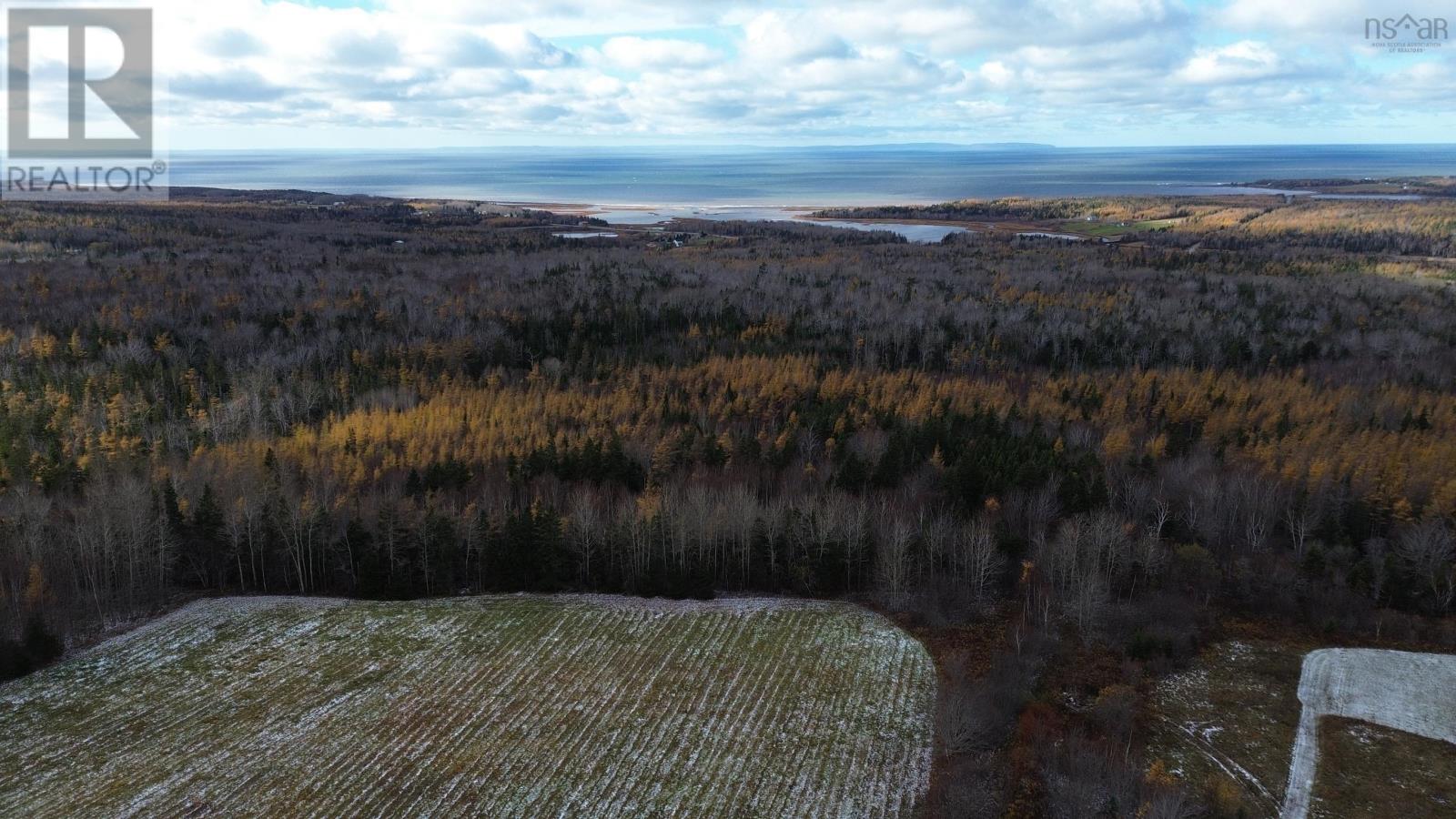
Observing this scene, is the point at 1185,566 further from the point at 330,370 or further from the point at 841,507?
the point at 330,370

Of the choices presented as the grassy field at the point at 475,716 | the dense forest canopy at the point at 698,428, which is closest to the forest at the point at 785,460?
the dense forest canopy at the point at 698,428

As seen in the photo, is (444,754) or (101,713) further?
(101,713)

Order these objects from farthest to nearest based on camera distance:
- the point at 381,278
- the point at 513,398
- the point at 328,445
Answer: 1. the point at 381,278
2. the point at 513,398
3. the point at 328,445

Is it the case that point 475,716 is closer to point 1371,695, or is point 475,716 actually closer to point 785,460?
point 785,460

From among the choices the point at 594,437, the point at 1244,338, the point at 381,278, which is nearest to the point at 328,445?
the point at 594,437

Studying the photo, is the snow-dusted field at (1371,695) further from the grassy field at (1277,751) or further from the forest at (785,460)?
the forest at (785,460)

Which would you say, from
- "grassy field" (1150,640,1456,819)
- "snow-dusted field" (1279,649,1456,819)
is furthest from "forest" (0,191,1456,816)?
"snow-dusted field" (1279,649,1456,819)

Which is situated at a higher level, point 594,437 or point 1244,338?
point 1244,338
